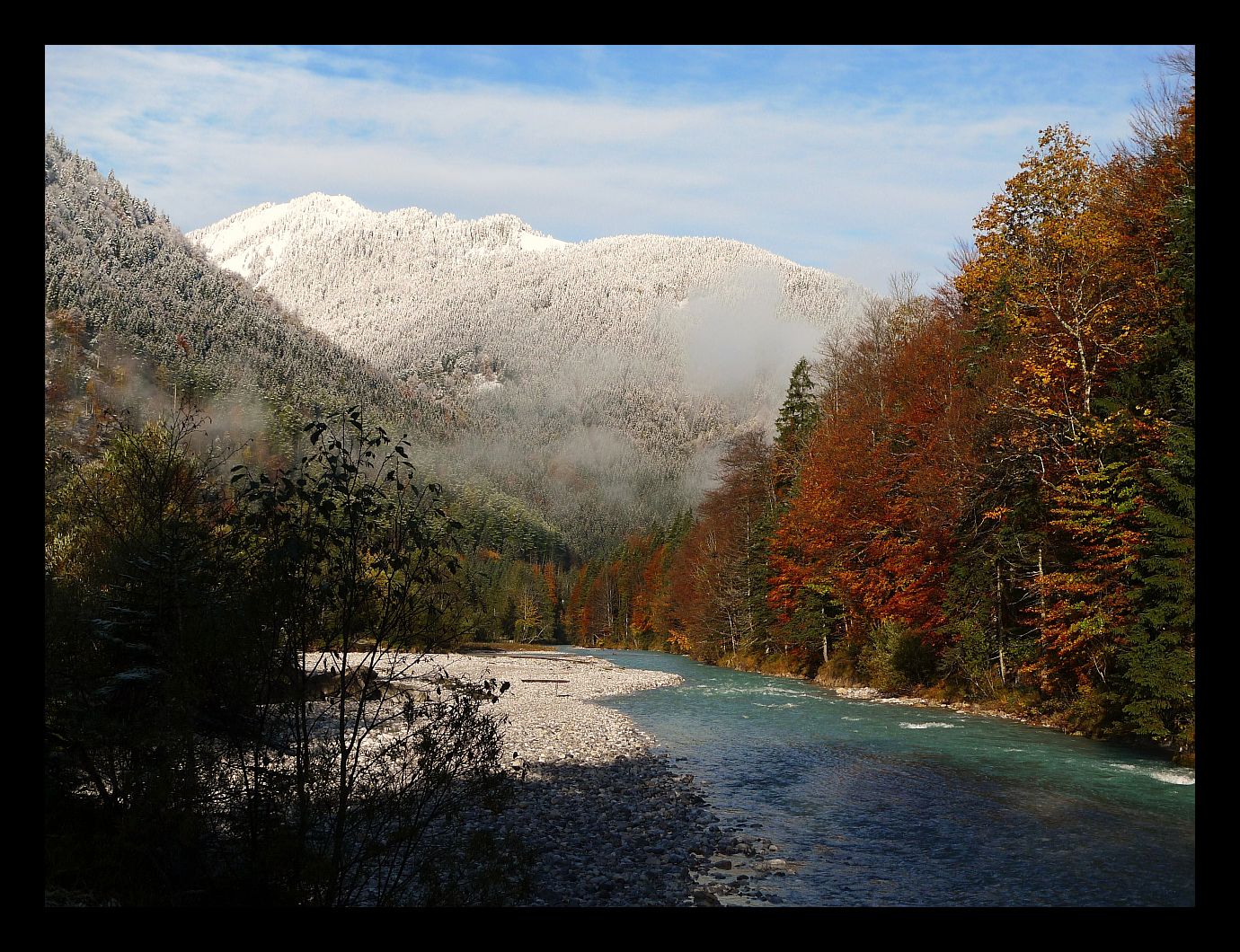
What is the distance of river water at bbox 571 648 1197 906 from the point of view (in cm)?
978

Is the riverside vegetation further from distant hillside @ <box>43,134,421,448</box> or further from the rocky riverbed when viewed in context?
distant hillside @ <box>43,134,421,448</box>

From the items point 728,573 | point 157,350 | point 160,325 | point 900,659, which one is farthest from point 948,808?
point 160,325

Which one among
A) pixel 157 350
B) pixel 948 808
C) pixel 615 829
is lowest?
pixel 948 808

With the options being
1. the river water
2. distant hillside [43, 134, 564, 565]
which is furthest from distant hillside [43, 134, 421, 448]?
the river water

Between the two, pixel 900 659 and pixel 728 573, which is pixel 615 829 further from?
pixel 728 573

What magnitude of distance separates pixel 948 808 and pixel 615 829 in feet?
17.5

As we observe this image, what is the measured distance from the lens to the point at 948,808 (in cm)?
1334

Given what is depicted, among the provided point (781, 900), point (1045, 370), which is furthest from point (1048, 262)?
point (781, 900)

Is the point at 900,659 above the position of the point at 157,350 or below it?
below

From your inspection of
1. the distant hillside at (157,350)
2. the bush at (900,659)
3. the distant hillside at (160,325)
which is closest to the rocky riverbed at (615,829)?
the bush at (900,659)

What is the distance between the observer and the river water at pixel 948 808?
32.1 ft
